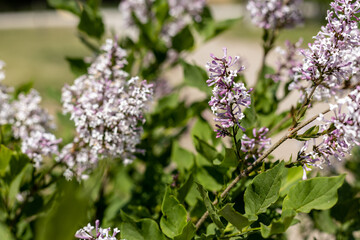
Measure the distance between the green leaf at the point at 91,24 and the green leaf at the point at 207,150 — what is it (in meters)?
0.85

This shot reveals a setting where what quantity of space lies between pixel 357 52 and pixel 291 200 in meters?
0.38

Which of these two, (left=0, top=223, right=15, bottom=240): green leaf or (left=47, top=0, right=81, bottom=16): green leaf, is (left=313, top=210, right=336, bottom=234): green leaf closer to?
(left=0, top=223, right=15, bottom=240): green leaf

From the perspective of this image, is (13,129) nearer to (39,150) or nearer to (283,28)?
(39,150)

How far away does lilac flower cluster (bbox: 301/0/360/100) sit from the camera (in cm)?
87

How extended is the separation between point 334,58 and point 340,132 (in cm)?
18

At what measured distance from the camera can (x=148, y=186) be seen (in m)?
1.66

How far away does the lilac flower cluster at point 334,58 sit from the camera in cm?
87

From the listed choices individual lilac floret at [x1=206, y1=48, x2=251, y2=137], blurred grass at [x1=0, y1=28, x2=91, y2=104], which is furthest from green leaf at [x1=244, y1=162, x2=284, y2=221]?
blurred grass at [x1=0, y1=28, x2=91, y2=104]

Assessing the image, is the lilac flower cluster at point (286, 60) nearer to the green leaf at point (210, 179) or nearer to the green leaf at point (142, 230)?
the green leaf at point (210, 179)

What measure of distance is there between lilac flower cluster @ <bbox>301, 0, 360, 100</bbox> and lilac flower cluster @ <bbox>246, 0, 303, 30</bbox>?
651 millimetres

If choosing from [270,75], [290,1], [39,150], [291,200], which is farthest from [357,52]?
[39,150]

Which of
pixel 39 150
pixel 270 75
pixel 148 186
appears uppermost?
pixel 270 75

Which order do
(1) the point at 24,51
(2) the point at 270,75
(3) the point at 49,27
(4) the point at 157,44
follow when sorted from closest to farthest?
1. (2) the point at 270,75
2. (4) the point at 157,44
3. (1) the point at 24,51
4. (3) the point at 49,27

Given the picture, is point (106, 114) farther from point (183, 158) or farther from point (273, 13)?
point (273, 13)
